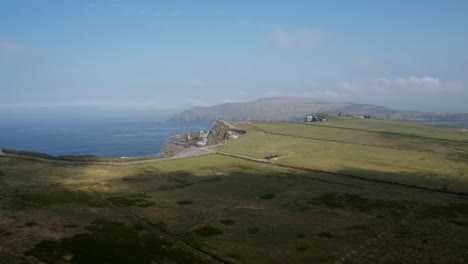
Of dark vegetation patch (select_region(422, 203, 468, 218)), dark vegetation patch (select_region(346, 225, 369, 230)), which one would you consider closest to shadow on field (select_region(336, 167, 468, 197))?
dark vegetation patch (select_region(422, 203, 468, 218))

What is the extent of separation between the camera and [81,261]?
3581 cm

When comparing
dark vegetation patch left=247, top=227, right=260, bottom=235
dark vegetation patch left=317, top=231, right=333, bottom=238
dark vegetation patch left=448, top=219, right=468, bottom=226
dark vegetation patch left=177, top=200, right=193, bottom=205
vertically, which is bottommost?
dark vegetation patch left=317, top=231, right=333, bottom=238

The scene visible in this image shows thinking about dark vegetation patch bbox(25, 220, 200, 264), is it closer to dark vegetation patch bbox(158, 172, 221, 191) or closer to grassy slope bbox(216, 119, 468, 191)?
dark vegetation patch bbox(158, 172, 221, 191)

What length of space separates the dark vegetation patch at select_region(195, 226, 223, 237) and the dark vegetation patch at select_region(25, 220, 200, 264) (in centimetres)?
553

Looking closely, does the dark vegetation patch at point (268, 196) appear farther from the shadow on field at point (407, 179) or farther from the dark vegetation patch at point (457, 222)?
the dark vegetation patch at point (457, 222)

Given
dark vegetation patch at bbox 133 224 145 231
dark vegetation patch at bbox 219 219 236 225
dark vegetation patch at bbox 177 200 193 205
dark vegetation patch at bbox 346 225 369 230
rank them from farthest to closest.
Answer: dark vegetation patch at bbox 177 200 193 205
dark vegetation patch at bbox 219 219 236 225
dark vegetation patch at bbox 346 225 369 230
dark vegetation patch at bbox 133 224 145 231

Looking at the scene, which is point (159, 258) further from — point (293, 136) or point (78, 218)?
point (293, 136)

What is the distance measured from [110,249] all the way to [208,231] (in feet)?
44.5

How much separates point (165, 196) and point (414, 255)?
44231 mm

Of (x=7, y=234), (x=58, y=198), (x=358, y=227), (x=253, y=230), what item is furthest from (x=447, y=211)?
(x=58, y=198)

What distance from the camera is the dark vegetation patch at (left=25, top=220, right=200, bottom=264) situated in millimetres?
36750

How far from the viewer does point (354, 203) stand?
6300 cm

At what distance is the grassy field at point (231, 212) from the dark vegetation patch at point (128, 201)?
18 cm

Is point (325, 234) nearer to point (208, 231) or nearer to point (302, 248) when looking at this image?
point (302, 248)
